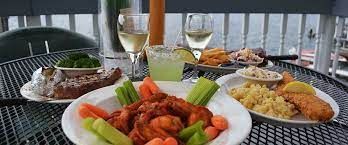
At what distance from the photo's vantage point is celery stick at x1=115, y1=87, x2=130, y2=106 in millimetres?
883

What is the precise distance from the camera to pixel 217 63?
1383 millimetres

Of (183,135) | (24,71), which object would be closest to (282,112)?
(183,135)

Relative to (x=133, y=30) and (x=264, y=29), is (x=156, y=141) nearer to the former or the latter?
(x=133, y=30)

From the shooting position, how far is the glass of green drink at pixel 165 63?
1154 millimetres

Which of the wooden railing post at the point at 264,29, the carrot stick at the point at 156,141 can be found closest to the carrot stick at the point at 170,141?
the carrot stick at the point at 156,141

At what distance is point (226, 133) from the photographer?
713 millimetres

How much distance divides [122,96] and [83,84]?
16cm

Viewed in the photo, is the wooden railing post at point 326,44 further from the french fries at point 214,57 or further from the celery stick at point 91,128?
the celery stick at point 91,128

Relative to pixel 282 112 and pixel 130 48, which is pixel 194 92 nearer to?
pixel 282 112

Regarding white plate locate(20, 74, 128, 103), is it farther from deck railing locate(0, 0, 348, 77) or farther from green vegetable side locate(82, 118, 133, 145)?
deck railing locate(0, 0, 348, 77)

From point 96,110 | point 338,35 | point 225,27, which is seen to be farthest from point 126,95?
point 338,35

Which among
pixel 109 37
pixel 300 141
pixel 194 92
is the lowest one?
pixel 300 141

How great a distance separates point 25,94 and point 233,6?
2210 millimetres

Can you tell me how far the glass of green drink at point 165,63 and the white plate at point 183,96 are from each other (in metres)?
0.16
